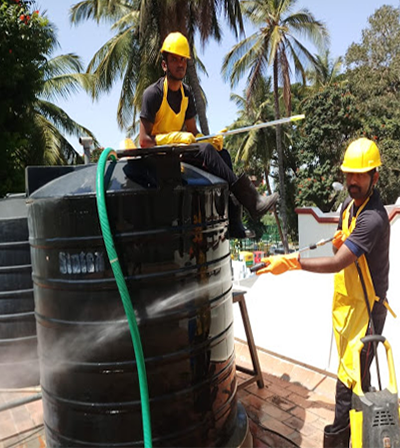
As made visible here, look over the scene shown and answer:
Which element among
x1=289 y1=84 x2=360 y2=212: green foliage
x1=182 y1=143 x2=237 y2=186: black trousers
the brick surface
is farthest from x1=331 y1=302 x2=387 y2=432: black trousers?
x1=289 y1=84 x2=360 y2=212: green foliage

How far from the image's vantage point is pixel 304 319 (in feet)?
13.1

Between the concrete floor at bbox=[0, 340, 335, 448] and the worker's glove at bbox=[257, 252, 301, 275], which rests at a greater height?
the worker's glove at bbox=[257, 252, 301, 275]

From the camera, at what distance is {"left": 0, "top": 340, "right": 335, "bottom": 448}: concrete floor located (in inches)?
111

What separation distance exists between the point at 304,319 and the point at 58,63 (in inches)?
653

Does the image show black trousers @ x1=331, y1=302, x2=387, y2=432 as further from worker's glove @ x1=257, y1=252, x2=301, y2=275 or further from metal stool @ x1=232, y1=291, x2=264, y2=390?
metal stool @ x1=232, y1=291, x2=264, y2=390

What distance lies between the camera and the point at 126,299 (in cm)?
182

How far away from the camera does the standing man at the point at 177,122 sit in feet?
8.36

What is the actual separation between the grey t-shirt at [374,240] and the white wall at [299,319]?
41.5 inches

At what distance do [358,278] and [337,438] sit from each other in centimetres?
98

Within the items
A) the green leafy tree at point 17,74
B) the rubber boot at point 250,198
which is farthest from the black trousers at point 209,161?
the green leafy tree at point 17,74

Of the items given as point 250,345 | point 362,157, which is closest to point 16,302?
point 250,345

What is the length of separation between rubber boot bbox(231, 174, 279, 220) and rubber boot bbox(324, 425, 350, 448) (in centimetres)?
139

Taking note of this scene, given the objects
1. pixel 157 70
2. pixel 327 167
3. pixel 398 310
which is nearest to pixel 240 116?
pixel 327 167

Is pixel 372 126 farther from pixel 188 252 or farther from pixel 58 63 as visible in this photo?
pixel 188 252
